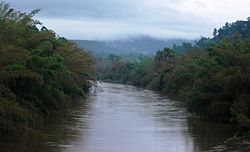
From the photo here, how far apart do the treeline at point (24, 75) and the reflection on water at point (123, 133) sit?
3.78ft

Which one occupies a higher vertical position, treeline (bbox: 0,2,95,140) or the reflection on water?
treeline (bbox: 0,2,95,140)

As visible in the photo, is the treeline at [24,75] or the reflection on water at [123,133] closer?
the treeline at [24,75]

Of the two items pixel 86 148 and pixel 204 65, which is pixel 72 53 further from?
pixel 86 148

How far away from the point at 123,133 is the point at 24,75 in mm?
8659

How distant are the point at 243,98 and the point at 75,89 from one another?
19.5m

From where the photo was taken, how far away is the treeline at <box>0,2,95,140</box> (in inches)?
985

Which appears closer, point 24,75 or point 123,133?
point 24,75

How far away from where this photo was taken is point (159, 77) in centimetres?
9156

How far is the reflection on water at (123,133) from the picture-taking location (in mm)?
27516

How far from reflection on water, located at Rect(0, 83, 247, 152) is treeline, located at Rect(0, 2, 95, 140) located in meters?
1.15

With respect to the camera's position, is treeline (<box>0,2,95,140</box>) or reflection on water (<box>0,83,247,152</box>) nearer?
treeline (<box>0,2,95,140</box>)

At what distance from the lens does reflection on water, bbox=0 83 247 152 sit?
27516 millimetres

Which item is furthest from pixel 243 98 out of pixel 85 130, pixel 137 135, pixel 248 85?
pixel 85 130

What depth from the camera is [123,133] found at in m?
33.2
